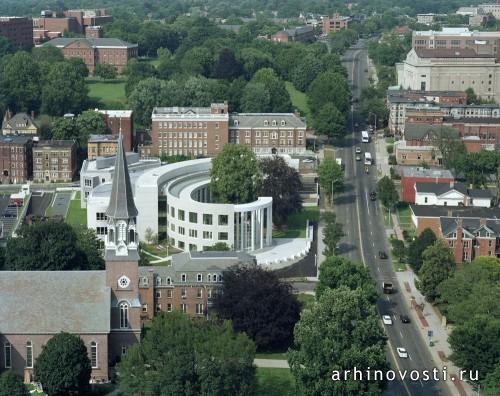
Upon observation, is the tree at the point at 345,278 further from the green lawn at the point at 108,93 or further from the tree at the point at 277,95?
the green lawn at the point at 108,93

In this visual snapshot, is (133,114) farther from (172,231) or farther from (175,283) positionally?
(175,283)

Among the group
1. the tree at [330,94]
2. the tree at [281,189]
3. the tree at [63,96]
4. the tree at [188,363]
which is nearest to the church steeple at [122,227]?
the tree at [188,363]

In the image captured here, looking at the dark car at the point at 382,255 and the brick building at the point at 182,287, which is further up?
the brick building at the point at 182,287

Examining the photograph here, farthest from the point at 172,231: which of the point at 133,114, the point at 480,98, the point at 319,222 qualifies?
the point at 480,98

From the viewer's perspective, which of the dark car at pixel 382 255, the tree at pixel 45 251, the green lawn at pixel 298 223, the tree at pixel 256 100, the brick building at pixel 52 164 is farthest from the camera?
the tree at pixel 256 100

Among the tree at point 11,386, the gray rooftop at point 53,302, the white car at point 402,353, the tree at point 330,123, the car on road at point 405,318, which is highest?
the tree at point 330,123

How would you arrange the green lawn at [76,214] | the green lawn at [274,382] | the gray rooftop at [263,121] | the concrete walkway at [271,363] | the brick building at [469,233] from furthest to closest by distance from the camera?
the gray rooftop at [263,121]
the green lawn at [76,214]
the brick building at [469,233]
the concrete walkway at [271,363]
the green lawn at [274,382]

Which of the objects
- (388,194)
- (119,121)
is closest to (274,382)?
(388,194)

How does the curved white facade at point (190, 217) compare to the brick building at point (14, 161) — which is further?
the brick building at point (14, 161)
